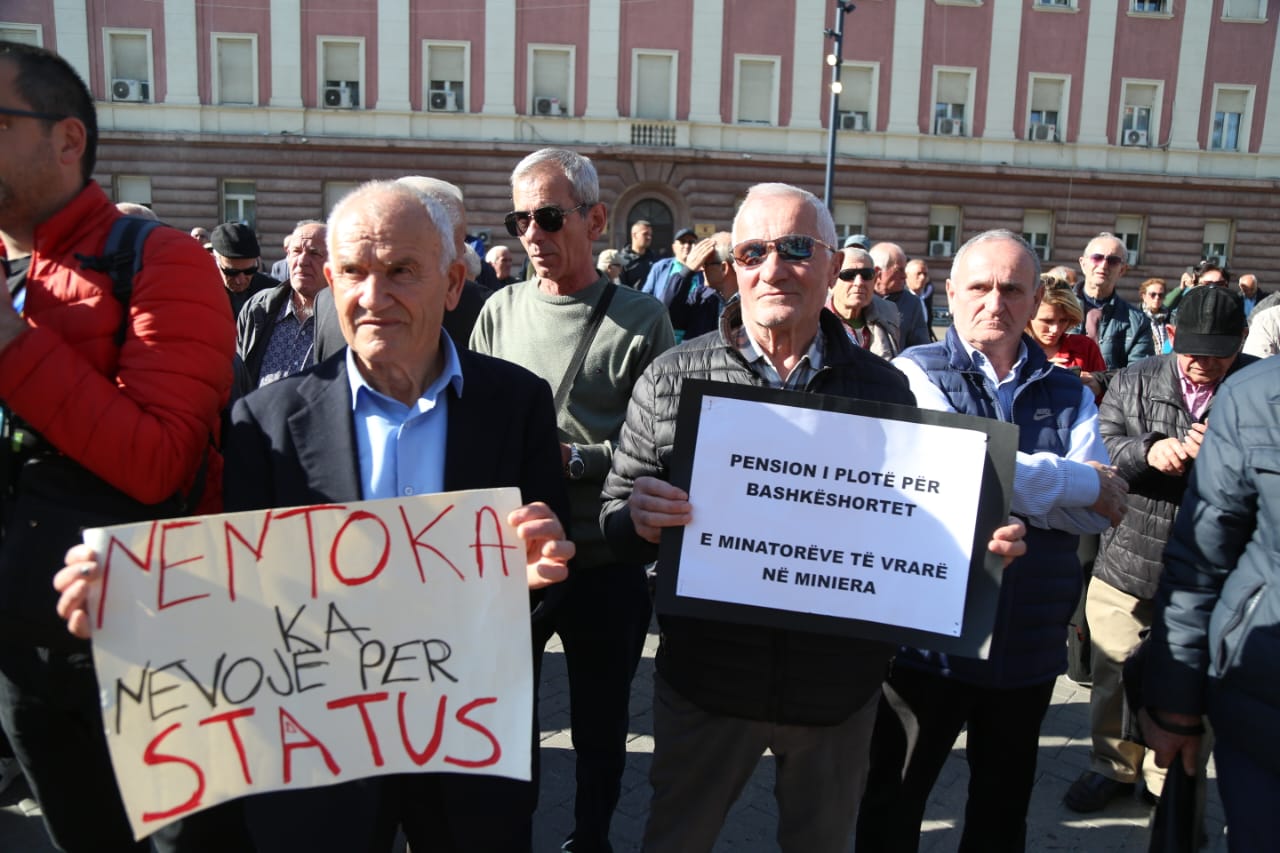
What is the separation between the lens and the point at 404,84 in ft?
76.1

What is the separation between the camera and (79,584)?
5.32 ft

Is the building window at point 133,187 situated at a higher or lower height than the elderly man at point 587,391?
higher

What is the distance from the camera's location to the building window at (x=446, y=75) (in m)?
23.3

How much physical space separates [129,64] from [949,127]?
2076 cm

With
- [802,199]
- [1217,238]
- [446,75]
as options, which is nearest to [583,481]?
[802,199]

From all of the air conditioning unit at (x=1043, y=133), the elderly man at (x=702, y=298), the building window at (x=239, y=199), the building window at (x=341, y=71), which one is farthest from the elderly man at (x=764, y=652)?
the air conditioning unit at (x=1043, y=133)

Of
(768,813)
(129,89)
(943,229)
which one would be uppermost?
(129,89)

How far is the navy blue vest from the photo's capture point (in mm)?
2496

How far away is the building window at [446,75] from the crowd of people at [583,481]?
22.0 metres

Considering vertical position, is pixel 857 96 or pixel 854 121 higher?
pixel 857 96

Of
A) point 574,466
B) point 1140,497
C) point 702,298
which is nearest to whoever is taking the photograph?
point 574,466

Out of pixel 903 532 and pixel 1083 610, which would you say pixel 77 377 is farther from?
pixel 1083 610

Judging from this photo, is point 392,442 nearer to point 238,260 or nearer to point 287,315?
point 287,315

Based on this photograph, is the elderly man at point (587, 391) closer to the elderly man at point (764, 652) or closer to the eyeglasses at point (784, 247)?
the elderly man at point (764, 652)
